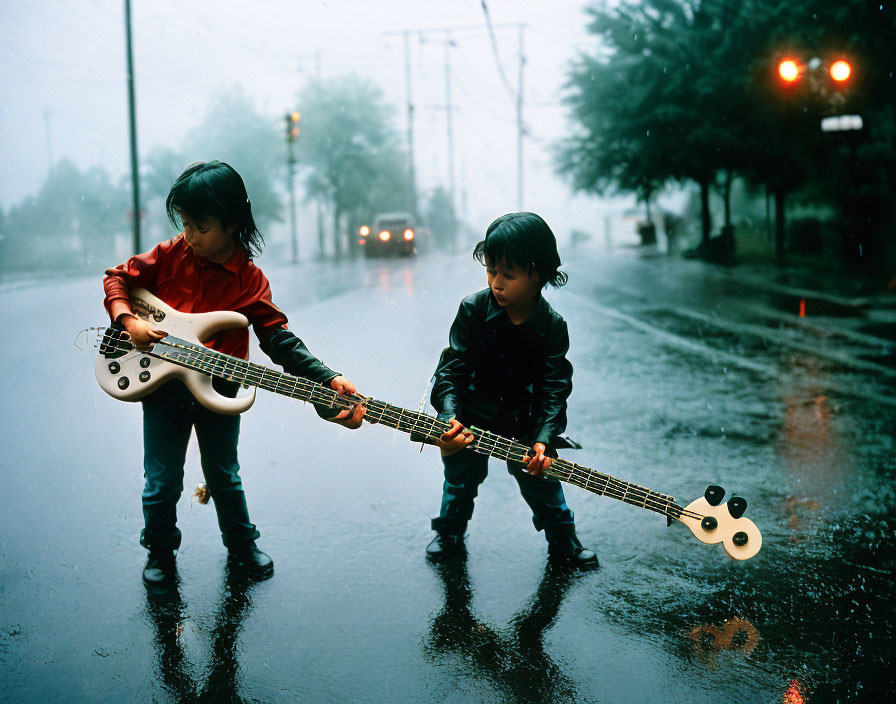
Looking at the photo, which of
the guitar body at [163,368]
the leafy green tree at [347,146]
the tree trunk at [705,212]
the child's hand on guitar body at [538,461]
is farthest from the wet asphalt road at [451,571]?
the leafy green tree at [347,146]

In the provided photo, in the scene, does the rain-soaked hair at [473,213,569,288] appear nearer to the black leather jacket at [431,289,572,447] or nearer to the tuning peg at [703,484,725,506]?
the black leather jacket at [431,289,572,447]

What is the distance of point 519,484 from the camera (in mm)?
3701

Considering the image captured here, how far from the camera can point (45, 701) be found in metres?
2.66

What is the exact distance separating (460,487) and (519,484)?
10.2 inches

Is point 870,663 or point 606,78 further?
point 606,78

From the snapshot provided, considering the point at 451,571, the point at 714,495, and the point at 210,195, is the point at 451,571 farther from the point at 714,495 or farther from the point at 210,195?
the point at 210,195

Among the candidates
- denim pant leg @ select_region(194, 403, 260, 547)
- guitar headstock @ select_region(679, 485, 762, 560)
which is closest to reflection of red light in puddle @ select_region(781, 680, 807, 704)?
guitar headstock @ select_region(679, 485, 762, 560)

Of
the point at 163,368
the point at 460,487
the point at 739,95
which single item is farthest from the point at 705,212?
the point at 163,368

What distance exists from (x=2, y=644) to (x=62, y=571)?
611 millimetres

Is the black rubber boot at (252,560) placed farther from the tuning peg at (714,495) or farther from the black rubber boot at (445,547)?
the tuning peg at (714,495)

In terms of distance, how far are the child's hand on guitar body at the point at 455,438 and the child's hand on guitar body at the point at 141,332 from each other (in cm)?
109

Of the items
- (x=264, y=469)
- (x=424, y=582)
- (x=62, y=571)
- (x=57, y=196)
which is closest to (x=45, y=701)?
(x=62, y=571)

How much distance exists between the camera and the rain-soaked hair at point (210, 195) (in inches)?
126

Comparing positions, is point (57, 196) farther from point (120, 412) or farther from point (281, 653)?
point (281, 653)
